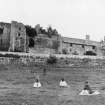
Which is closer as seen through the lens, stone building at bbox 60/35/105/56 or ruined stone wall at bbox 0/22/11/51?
ruined stone wall at bbox 0/22/11/51

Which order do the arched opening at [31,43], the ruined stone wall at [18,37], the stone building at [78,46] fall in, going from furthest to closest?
the stone building at [78,46]
the arched opening at [31,43]
the ruined stone wall at [18,37]

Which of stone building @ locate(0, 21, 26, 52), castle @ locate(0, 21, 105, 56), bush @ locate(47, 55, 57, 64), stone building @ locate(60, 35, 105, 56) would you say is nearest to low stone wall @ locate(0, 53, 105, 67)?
bush @ locate(47, 55, 57, 64)

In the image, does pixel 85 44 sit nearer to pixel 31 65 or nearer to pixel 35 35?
pixel 35 35

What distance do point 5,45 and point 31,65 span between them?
41.8ft

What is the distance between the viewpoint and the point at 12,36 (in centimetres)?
4522

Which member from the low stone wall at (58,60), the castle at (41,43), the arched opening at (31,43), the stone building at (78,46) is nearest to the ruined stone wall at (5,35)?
the castle at (41,43)

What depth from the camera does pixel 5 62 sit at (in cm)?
3331

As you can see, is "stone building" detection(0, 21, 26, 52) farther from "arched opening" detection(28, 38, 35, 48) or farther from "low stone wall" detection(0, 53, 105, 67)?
"low stone wall" detection(0, 53, 105, 67)

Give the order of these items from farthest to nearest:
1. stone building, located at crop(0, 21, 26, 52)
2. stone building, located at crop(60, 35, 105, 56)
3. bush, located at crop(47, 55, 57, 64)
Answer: stone building, located at crop(60, 35, 105, 56) → stone building, located at crop(0, 21, 26, 52) → bush, located at crop(47, 55, 57, 64)

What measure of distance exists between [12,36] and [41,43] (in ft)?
27.1

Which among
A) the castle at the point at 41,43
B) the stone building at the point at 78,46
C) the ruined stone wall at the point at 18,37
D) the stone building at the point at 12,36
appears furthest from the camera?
the stone building at the point at 78,46

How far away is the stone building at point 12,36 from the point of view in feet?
145

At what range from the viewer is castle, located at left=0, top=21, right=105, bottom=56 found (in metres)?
44.7

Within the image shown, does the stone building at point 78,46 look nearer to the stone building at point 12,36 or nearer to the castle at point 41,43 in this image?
the castle at point 41,43
